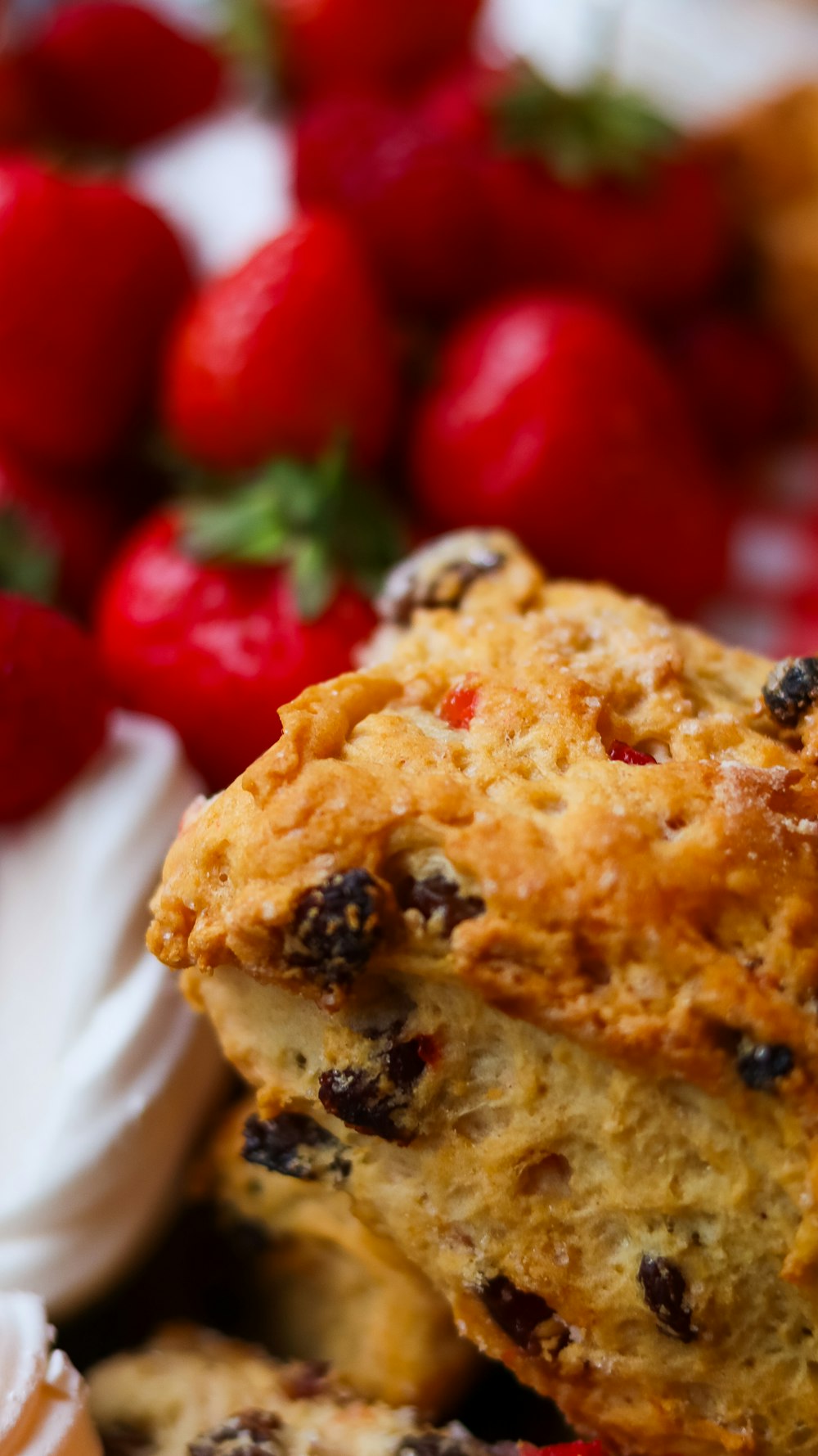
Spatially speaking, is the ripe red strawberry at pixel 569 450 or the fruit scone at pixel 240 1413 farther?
the ripe red strawberry at pixel 569 450

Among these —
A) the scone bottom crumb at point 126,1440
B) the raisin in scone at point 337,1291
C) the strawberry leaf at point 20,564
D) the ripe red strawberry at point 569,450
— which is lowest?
the raisin in scone at point 337,1291

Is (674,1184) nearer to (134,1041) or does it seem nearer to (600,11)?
(134,1041)

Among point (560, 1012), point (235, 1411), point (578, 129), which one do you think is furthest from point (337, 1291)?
point (578, 129)

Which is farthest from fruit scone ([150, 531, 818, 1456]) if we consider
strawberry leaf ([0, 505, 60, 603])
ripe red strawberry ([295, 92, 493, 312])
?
ripe red strawberry ([295, 92, 493, 312])

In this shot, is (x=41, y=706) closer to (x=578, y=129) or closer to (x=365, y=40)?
(x=578, y=129)

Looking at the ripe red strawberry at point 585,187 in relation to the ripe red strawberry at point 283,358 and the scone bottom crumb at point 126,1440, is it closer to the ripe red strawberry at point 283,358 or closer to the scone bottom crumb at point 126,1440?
the ripe red strawberry at point 283,358

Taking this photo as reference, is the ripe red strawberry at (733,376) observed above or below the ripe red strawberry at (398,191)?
below

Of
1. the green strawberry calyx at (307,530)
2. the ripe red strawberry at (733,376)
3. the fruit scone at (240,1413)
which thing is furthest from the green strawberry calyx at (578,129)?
the fruit scone at (240,1413)

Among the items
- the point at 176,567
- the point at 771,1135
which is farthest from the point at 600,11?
the point at 771,1135
